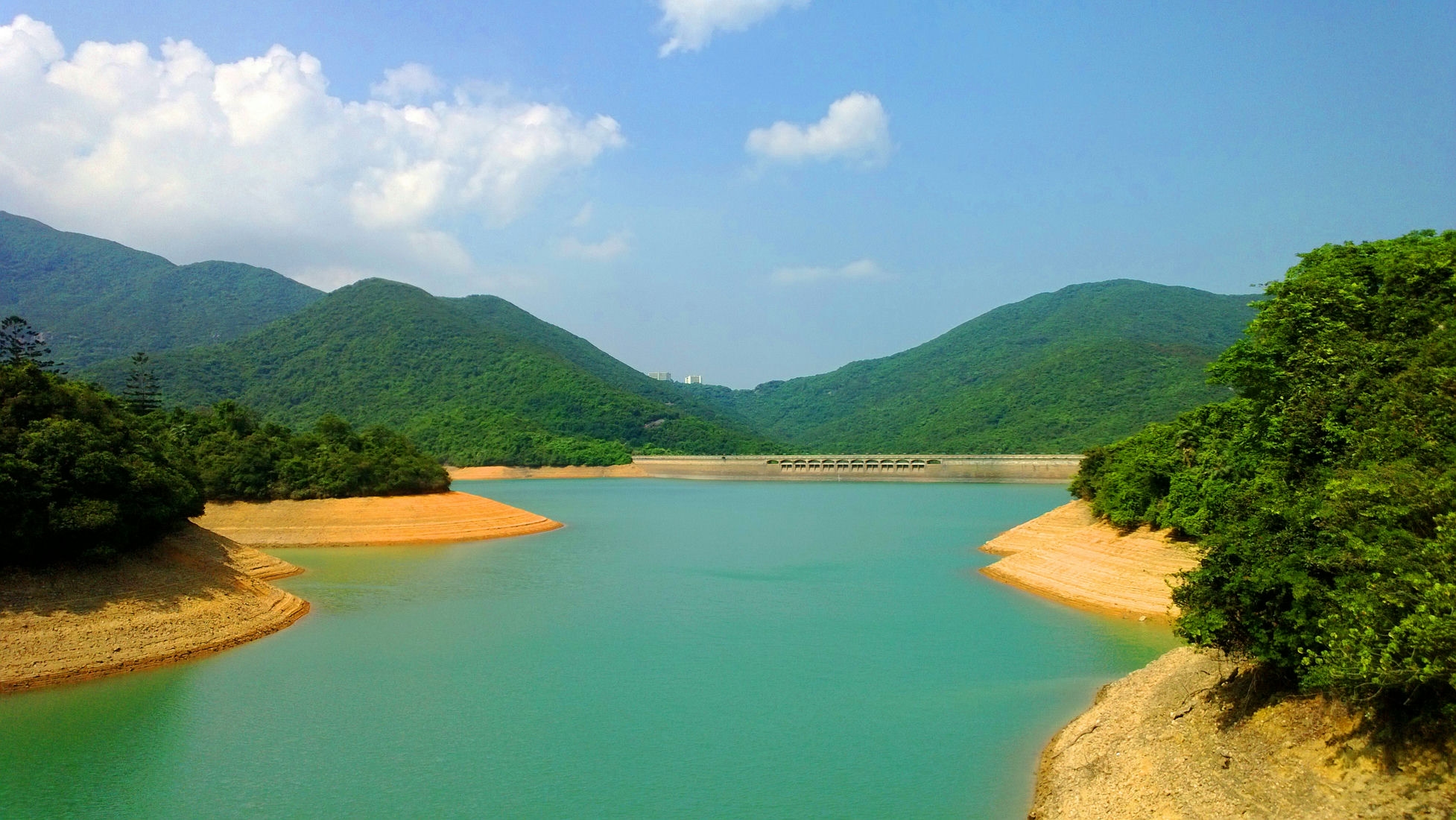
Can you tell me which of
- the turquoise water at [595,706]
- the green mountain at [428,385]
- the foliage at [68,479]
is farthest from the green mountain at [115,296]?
the turquoise water at [595,706]

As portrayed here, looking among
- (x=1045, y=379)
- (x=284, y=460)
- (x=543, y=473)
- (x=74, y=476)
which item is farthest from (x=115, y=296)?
(x=74, y=476)

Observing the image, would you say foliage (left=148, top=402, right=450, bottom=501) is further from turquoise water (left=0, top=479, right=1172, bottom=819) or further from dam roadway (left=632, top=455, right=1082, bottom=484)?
dam roadway (left=632, top=455, right=1082, bottom=484)

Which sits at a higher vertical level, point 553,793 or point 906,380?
point 906,380

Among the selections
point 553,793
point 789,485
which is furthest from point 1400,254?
point 789,485

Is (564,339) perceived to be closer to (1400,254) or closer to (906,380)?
(906,380)

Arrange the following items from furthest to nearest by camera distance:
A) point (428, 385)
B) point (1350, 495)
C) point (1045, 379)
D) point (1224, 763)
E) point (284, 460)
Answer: point (1045, 379) → point (428, 385) → point (284, 460) → point (1350, 495) → point (1224, 763)

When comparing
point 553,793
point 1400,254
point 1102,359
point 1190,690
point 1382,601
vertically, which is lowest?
point 553,793

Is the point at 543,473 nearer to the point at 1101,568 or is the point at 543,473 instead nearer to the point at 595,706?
the point at 1101,568
